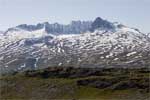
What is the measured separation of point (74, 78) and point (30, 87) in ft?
85.9

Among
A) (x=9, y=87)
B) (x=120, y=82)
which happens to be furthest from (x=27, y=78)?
(x=120, y=82)

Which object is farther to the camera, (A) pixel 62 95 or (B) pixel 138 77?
(B) pixel 138 77

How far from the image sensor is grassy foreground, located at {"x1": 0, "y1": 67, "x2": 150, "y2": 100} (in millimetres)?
157375

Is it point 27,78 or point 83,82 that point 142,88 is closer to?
point 83,82

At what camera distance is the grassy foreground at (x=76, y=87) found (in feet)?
516

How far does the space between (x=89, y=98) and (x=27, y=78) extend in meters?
46.6

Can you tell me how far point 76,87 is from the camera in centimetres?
17238

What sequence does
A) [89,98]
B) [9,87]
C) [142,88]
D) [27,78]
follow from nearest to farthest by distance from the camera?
[89,98], [142,88], [9,87], [27,78]

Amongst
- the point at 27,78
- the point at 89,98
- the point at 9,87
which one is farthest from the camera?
the point at 27,78

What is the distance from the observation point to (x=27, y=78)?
192 meters

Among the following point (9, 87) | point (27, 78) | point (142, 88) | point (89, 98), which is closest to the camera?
point (89, 98)

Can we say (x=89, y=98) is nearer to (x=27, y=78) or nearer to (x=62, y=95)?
(x=62, y=95)

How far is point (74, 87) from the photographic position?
172625 mm

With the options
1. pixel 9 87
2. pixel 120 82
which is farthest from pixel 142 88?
pixel 9 87
